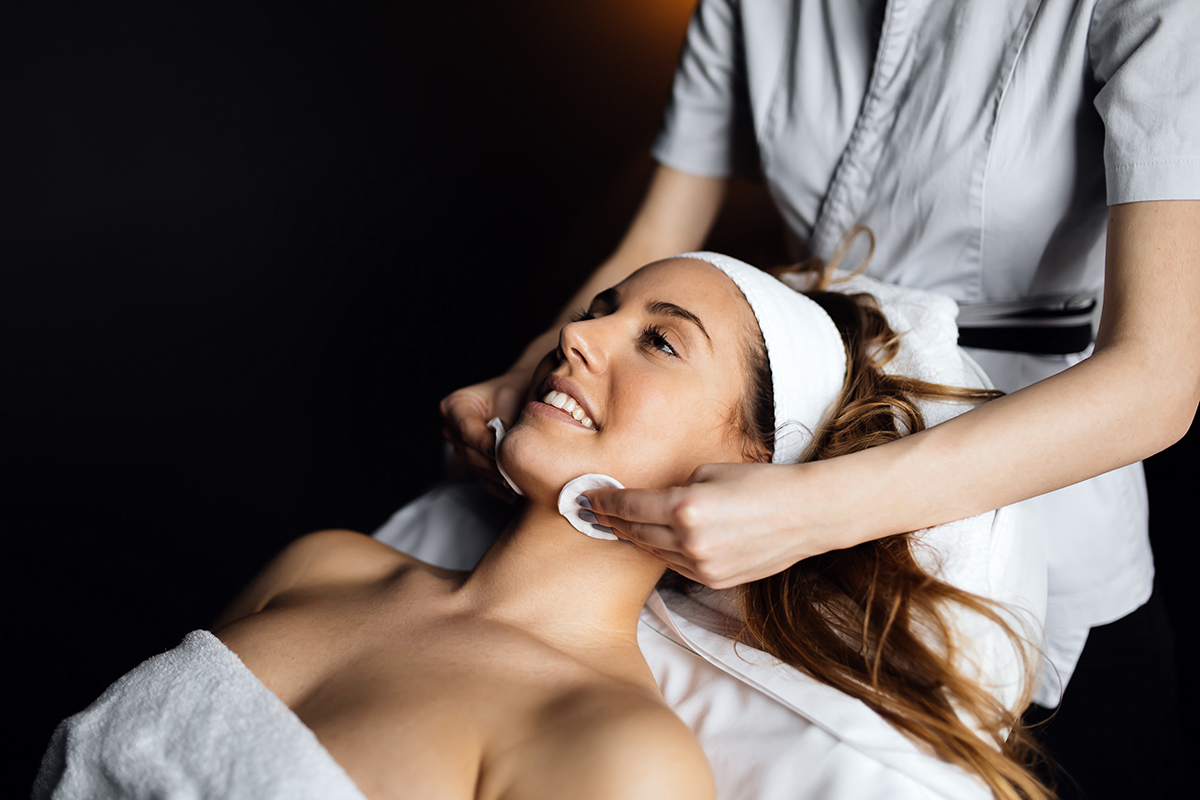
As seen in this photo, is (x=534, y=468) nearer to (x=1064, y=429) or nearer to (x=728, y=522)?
(x=728, y=522)

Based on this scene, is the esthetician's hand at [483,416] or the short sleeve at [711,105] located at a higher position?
the short sleeve at [711,105]

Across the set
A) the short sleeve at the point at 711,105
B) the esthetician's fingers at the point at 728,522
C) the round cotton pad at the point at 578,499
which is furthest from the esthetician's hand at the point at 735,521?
the short sleeve at the point at 711,105

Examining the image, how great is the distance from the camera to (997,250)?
1.25m

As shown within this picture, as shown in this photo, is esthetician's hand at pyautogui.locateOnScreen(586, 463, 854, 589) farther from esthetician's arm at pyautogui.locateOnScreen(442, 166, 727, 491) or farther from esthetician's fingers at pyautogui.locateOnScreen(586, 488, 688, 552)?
esthetician's arm at pyautogui.locateOnScreen(442, 166, 727, 491)

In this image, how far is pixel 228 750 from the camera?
33.9 inches

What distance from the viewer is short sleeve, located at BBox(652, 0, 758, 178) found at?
1462 millimetres

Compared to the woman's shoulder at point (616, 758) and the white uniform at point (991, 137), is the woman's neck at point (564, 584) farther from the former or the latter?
the white uniform at point (991, 137)

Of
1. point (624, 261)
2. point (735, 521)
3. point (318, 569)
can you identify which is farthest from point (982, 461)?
point (318, 569)

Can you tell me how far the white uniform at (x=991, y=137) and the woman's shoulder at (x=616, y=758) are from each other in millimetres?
754

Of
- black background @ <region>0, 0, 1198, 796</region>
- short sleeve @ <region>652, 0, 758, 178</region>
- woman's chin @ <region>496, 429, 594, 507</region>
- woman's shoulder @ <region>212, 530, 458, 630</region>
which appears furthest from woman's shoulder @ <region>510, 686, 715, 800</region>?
black background @ <region>0, 0, 1198, 796</region>

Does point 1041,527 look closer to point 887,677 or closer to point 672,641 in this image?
point 887,677

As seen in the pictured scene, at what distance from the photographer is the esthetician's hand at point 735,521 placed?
81 cm

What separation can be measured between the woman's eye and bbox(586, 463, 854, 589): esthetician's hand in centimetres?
30

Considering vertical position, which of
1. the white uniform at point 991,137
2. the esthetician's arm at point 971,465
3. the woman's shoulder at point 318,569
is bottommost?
the woman's shoulder at point 318,569
